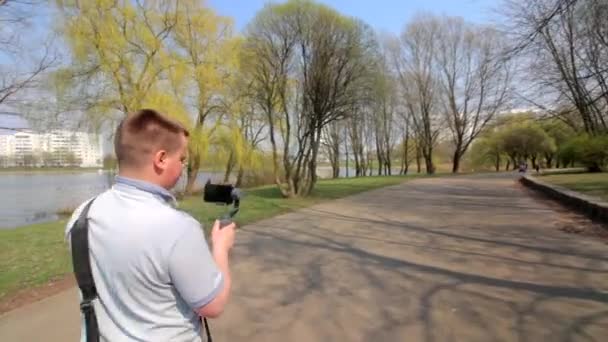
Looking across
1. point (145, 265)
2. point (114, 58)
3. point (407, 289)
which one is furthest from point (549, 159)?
point (145, 265)

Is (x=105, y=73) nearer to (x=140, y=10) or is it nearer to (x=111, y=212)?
(x=140, y=10)

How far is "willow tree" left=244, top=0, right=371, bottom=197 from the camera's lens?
15.7m

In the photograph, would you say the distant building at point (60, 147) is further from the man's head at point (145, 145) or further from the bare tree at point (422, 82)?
the bare tree at point (422, 82)

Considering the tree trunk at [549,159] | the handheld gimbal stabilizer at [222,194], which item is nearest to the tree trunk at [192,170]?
the handheld gimbal stabilizer at [222,194]

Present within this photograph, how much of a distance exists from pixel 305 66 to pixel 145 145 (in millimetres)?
15456

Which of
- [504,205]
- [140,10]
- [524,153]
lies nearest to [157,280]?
[504,205]

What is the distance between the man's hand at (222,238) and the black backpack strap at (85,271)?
Answer: 46 cm

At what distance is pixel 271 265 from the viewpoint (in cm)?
617

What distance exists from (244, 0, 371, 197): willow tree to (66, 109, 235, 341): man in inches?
595

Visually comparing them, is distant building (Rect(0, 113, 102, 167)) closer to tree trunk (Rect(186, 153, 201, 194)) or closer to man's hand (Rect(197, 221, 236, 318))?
tree trunk (Rect(186, 153, 201, 194))

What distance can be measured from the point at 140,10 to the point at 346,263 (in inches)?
721

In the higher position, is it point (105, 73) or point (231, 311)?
point (105, 73)

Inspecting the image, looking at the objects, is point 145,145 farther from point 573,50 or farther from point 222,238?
point 573,50

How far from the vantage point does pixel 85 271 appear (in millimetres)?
1468
